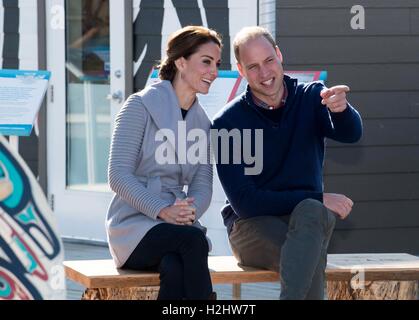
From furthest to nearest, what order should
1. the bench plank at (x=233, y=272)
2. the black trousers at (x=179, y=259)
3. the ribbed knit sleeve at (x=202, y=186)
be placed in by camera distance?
the ribbed knit sleeve at (x=202, y=186), the bench plank at (x=233, y=272), the black trousers at (x=179, y=259)

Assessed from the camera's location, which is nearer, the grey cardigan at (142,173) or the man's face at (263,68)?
the grey cardigan at (142,173)

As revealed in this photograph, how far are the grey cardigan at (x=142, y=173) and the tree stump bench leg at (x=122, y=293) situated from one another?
4.3 inches

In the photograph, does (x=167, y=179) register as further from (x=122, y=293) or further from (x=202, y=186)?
(x=122, y=293)

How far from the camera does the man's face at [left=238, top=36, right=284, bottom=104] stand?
171 inches

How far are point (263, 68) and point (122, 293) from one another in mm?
1073

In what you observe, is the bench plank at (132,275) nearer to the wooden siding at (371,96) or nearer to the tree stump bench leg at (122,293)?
the tree stump bench leg at (122,293)

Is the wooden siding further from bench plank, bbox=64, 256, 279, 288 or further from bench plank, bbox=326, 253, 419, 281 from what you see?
bench plank, bbox=64, 256, 279, 288

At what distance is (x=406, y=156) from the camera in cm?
673

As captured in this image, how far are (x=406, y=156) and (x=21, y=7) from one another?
115 inches

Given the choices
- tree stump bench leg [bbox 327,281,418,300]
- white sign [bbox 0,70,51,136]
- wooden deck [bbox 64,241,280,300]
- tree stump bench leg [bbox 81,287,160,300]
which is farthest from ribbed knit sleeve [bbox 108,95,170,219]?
white sign [bbox 0,70,51,136]

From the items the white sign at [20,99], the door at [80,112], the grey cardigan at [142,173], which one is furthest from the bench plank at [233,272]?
the door at [80,112]

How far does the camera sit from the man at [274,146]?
13.7 feet

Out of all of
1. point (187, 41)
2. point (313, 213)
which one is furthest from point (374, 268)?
point (187, 41)

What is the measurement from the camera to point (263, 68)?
14.2ft
